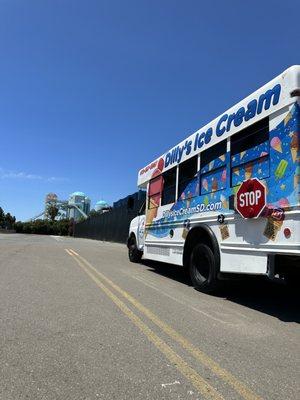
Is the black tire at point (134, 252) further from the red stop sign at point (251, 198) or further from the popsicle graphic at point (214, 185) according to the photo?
the red stop sign at point (251, 198)

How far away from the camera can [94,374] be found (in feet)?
14.1

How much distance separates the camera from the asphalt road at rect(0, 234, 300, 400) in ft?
13.3

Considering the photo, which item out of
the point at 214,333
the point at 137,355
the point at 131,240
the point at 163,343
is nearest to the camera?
the point at 137,355

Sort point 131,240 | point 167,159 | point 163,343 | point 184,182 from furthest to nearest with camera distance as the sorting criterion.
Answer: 1. point 131,240
2. point 167,159
3. point 184,182
4. point 163,343

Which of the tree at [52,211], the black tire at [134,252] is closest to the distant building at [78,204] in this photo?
the tree at [52,211]

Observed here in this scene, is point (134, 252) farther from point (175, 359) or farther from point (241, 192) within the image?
point (175, 359)

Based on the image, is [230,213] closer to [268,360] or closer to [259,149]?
[259,149]

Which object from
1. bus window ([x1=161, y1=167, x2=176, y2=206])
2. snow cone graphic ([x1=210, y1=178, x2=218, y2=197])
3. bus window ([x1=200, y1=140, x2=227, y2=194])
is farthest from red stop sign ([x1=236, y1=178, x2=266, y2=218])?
bus window ([x1=161, y1=167, x2=176, y2=206])

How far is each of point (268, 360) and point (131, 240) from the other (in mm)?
11322

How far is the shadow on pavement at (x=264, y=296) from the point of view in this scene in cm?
757

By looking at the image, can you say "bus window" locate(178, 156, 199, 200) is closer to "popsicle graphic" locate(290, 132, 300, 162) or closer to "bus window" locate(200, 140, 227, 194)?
"bus window" locate(200, 140, 227, 194)

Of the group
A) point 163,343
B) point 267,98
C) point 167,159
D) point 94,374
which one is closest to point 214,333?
point 163,343

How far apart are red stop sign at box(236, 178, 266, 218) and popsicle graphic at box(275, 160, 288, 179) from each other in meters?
0.36

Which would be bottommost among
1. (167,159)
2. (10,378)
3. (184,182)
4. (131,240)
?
(10,378)
